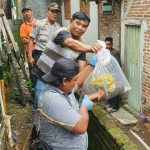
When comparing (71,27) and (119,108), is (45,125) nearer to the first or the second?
(71,27)

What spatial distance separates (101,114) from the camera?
5402mm

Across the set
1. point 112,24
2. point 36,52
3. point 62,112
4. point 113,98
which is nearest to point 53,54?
point 62,112

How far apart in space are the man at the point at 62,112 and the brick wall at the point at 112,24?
5.01 m

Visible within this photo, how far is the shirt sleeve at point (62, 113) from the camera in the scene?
2.24 metres

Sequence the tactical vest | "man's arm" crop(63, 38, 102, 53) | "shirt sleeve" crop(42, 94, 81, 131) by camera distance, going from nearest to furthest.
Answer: "shirt sleeve" crop(42, 94, 81, 131), "man's arm" crop(63, 38, 102, 53), the tactical vest

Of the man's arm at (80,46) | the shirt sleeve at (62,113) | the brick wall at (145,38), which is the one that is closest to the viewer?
the shirt sleeve at (62,113)

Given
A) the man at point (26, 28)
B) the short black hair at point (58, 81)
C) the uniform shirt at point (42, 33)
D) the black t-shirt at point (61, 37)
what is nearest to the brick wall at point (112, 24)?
the man at point (26, 28)

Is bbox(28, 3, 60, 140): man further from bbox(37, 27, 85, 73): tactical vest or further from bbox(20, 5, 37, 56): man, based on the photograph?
bbox(37, 27, 85, 73): tactical vest

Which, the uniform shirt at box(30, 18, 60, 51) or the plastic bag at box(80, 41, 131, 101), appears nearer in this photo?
the plastic bag at box(80, 41, 131, 101)

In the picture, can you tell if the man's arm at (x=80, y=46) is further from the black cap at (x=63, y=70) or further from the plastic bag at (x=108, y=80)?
the plastic bag at (x=108, y=80)

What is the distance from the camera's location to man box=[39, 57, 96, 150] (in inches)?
88.7

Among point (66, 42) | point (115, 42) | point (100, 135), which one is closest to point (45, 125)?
point (66, 42)

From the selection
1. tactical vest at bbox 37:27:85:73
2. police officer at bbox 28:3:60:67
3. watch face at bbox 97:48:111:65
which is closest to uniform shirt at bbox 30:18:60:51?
police officer at bbox 28:3:60:67

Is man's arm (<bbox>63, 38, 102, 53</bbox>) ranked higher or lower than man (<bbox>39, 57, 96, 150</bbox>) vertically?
higher
